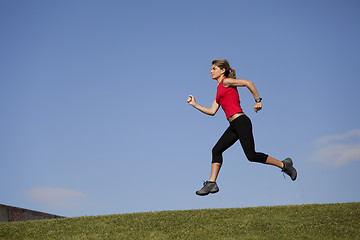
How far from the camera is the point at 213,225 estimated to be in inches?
464

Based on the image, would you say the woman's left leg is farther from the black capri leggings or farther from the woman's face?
the woman's face

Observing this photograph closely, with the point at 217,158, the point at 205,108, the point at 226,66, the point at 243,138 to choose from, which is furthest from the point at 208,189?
the point at 226,66

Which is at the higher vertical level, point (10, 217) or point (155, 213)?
point (10, 217)

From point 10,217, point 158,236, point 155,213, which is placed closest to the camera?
point 158,236

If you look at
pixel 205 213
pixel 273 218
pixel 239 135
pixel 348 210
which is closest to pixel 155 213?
pixel 205 213

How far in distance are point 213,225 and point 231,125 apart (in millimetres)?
4264

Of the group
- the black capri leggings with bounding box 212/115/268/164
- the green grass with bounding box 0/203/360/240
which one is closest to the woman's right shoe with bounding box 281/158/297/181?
the black capri leggings with bounding box 212/115/268/164

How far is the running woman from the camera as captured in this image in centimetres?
831

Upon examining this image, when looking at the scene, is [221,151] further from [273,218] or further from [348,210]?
[348,210]

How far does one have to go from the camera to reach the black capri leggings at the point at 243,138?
27.2 ft

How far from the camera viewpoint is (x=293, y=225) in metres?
11.4

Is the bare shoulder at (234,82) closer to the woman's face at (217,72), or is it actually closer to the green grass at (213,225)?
the woman's face at (217,72)

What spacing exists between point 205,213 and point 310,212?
3157 mm

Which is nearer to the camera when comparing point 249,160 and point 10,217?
point 249,160
